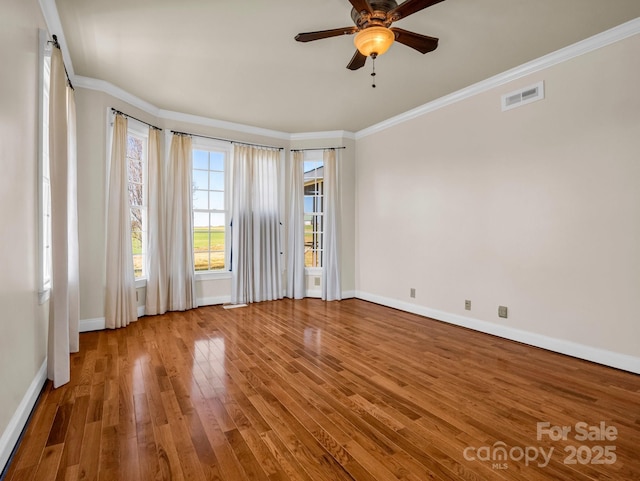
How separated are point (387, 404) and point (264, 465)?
0.97m

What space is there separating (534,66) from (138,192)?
5.12 meters

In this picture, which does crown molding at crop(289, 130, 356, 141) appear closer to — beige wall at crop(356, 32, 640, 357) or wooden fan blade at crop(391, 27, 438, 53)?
beige wall at crop(356, 32, 640, 357)

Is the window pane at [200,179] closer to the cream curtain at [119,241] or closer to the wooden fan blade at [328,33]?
the cream curtain at [119,241]

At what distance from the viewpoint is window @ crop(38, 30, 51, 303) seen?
95.1 inches

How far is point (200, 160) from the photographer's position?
5.21m

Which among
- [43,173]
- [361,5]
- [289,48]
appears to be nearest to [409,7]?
[361,5]

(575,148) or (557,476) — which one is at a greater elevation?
(575,148)

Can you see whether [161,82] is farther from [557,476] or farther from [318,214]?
[557,476]

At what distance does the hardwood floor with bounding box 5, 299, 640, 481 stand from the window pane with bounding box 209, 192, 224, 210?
2.39 metres

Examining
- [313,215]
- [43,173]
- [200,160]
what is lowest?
[313,215]

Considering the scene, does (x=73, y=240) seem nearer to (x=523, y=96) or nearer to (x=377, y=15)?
(x=377, y=15)

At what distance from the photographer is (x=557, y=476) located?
5.22ft

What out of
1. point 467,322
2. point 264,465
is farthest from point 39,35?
point 467,322

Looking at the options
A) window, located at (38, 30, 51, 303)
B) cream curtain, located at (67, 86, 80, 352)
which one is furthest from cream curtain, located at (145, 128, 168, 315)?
window, located at (38, 30, 51, 303)
